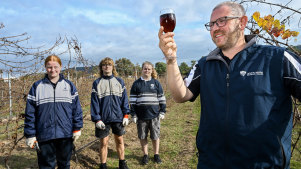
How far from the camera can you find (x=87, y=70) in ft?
21.2

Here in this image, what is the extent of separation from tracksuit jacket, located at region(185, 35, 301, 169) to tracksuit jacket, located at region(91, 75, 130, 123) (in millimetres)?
2316

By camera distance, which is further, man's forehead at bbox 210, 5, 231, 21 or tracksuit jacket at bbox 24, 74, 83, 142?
tracksuit jacket at bbox 24, 74, 83, 142

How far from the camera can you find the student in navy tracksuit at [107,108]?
3.48 meters

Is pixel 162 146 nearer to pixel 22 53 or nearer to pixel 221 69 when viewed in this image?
pixel 22 53

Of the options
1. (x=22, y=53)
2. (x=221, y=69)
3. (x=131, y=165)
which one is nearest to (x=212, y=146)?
(x=221, y=69)

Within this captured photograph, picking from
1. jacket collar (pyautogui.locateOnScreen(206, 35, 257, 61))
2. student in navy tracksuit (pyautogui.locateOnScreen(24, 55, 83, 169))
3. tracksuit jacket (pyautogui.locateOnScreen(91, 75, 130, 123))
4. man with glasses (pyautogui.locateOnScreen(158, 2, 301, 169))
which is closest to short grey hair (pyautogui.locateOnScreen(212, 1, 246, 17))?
man with glasses (pyautogui.locateOnScreen(158, 2, 301, 169))

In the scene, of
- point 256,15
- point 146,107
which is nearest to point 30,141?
point 146,107

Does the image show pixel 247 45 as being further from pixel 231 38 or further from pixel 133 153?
pixel 133 153

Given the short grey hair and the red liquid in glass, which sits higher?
the short grey hair

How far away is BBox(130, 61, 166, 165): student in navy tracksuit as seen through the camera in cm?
386

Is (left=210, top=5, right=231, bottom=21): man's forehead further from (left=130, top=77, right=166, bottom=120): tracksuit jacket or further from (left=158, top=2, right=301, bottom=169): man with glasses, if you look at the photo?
(left=130, top=77, right=166, bottom=120): tracksuit jacket

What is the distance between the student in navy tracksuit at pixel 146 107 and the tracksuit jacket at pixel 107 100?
406 mm

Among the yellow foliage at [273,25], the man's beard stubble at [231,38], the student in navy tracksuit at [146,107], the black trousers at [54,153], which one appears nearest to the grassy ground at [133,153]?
the student in navy tracksuit at [146,107]

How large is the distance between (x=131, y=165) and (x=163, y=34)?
3210 mm
